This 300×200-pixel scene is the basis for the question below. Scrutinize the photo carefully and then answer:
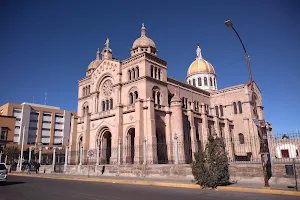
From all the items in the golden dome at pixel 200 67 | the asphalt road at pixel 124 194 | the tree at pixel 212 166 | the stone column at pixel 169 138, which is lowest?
the asphalt road at pixel 124 194

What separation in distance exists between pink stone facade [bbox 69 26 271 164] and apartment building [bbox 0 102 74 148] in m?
35.6

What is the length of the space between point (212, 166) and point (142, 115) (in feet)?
56.8

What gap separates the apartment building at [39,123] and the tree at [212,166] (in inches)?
2536

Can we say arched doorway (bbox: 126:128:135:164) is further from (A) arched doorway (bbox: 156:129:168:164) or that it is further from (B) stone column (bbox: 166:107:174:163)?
(B) stone column (bbox: 166:107:174:163)

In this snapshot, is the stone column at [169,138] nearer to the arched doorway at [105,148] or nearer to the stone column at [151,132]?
the stone column at [151,132]

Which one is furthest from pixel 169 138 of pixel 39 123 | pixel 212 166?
pixel 39 123

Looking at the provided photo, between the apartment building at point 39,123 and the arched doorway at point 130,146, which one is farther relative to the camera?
the apartment building at point 39,123

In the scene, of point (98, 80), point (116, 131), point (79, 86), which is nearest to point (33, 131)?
point (79, 86)

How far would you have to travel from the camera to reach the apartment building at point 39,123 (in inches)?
2670

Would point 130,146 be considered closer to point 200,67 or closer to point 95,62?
point 95,62

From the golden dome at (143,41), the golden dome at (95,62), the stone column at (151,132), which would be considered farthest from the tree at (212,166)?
the golden dome at (95,62)

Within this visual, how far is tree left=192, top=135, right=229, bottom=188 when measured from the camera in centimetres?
1301

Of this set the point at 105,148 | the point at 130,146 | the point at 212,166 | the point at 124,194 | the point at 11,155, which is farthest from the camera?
the point at 11,155

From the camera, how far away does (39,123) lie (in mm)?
72938
